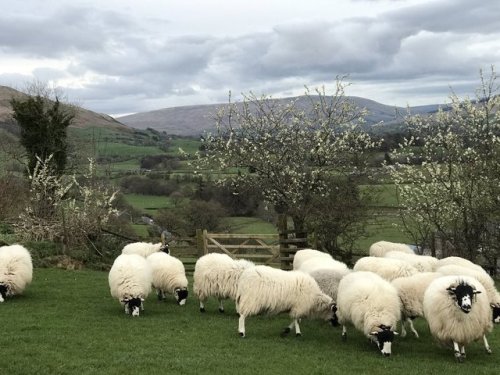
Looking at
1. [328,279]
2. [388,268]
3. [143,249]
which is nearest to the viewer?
[328,279]

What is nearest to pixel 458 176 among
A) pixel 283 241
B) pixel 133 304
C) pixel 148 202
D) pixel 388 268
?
pixel 283 241

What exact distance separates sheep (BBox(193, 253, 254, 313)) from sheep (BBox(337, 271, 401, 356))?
3291mm

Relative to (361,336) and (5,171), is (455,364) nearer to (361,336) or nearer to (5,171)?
(361,336)

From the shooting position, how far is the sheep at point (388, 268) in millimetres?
13148

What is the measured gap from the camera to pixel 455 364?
955cm

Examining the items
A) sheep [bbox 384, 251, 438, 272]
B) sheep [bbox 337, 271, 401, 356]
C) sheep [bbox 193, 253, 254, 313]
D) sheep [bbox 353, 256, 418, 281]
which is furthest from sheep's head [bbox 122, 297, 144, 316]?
sheep [bbox 384, 251, 438, 272]

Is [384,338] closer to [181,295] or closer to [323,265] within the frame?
[323,265]

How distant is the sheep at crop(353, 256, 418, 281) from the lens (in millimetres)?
13148

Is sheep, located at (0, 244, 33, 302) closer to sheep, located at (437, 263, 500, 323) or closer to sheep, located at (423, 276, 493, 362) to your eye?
sheep, located at (423, 276, 493, 362)

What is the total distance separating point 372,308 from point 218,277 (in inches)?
184

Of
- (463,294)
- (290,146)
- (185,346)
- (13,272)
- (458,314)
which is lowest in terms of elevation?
(185,346)

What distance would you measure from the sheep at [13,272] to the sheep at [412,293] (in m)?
10.1

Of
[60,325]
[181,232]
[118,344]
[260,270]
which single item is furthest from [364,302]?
[181,232]

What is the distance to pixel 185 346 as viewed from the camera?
1032 centimetres
